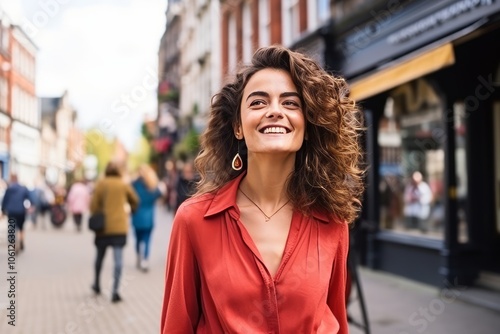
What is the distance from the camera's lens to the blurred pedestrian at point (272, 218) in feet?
6.09

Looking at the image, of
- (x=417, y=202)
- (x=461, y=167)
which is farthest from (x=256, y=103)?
(x=417, y=202)

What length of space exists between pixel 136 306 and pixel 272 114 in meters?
6.28

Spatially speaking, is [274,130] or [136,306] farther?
[136,306]

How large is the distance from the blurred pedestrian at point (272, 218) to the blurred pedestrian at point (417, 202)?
26.2 ft

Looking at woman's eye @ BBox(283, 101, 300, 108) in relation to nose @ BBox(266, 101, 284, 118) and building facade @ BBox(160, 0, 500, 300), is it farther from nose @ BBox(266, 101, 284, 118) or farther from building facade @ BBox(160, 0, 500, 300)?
building facade @ BBox(160, 0, 500, 300)

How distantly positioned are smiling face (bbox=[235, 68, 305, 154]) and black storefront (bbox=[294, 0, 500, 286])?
5754mm

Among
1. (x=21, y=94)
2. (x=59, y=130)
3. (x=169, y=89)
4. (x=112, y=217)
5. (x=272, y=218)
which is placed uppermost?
(x=169, y=89)

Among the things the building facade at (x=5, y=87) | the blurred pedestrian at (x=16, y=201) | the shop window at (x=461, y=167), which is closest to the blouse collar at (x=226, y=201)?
the building facade at (x=5, y=87)

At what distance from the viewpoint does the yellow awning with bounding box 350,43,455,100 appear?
7.47 meters

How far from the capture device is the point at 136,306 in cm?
771

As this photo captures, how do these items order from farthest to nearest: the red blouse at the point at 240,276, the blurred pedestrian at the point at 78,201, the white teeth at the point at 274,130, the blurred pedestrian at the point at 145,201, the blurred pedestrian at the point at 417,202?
the blurred pedestrian at the point at 78,201
the blurred pedestrian at the point at 145,201
the blurred pedestrian at the point at 417,202
the white teeth at the point at 274,130
the red blouse at the point at 240,276

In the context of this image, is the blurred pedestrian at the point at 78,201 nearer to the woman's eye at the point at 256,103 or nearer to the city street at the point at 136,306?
the city street at the point at 136,306

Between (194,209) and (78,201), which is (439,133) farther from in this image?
(78,201)

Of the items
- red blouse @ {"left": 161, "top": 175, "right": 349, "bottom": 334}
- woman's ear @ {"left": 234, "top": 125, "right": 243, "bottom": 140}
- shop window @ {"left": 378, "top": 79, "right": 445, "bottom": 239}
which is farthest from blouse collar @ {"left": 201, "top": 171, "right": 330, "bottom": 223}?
shop window @ {"left": 378, "top": 79, "right": 445, "bottom": 239}
